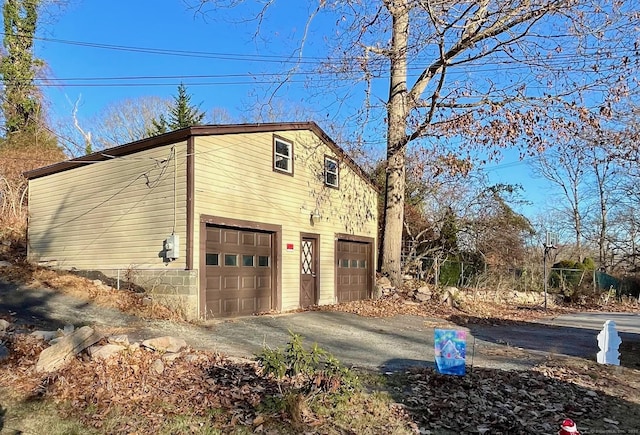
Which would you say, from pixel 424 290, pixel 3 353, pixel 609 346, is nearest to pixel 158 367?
pixel 3 353

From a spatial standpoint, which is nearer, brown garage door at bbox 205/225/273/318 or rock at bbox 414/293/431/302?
brown garage door at bbox 205/225/273/318

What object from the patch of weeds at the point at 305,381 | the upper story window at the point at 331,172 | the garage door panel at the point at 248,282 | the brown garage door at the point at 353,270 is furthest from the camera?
the brown garage door at the point at 353,270

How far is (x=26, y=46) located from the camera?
23047 mm

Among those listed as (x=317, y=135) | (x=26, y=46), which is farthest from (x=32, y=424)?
(x=26, y=46)

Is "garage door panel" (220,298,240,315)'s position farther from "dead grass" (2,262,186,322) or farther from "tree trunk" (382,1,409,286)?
"tree trunk" (382,1,409,286)

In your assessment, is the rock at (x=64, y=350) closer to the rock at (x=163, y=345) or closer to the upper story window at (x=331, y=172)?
the rock at (x=163, y=345)

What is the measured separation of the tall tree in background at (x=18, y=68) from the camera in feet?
73.8

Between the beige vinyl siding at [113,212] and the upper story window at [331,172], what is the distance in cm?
561

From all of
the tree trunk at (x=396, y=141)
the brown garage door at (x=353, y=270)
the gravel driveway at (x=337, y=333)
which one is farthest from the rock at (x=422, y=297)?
the gravel driveway at (x=337, y=333)

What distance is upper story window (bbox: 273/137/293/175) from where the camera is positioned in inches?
507

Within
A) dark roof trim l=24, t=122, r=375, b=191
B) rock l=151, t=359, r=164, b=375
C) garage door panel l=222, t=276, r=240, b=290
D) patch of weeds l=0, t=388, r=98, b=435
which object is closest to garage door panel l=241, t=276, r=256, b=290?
garage door panel l=222, t=276, r=240, b=290

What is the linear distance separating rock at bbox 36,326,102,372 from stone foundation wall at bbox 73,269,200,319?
167 inches

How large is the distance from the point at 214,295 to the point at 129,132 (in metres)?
25.6

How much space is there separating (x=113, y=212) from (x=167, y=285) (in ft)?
8.51
